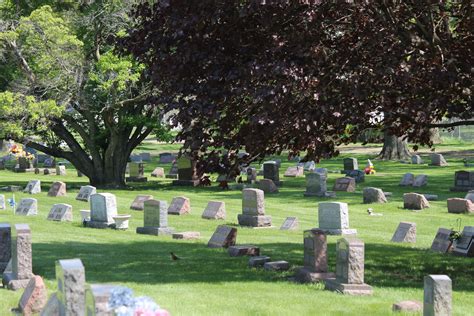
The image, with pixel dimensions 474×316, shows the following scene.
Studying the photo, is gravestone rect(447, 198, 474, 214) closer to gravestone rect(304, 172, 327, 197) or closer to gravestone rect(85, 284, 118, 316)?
gravestone rect(304, 172, 327, 197)

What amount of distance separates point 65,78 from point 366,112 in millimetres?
23332

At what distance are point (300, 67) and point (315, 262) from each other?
141 inches

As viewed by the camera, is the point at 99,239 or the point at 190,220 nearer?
the point at 99,239

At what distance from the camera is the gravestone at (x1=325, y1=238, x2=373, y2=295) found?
47.1 ft

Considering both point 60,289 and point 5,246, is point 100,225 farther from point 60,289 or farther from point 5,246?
point 60,289

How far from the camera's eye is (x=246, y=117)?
16.6 metres

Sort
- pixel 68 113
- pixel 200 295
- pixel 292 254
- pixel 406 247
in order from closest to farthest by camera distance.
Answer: pixel 200 295
pixel 292 254
pixel 406 247
pixel 68 113

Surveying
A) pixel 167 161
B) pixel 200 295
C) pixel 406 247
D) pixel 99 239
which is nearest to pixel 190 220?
pixel 99 239

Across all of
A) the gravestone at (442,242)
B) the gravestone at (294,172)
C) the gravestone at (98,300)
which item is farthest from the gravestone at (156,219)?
the gravestone at (294,172)

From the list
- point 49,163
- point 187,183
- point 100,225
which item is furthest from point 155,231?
point 49,163

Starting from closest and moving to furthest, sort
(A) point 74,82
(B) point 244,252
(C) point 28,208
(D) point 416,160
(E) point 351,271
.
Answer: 1. (E) point 351,271
2. (B) point 244,252
3. (C) point 28,208
4. (A) point 74,82
5. (D) point 416,160

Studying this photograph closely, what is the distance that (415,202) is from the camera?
30.7m

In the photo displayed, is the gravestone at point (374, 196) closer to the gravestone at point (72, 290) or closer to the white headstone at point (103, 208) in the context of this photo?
the white headstone at point (103, 208)

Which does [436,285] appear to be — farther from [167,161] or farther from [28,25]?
[167,161]
